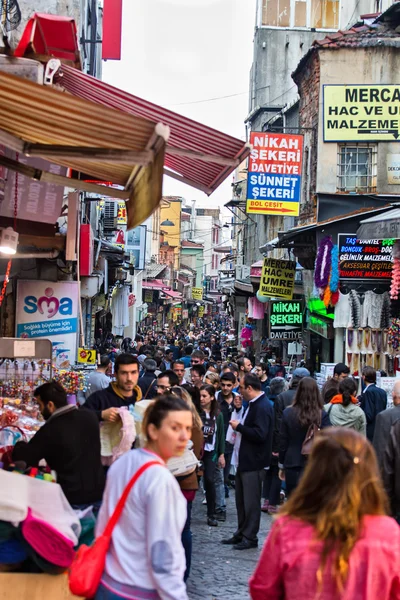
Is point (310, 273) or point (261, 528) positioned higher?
point (310, 273)

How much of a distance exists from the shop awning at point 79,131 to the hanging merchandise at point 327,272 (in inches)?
524

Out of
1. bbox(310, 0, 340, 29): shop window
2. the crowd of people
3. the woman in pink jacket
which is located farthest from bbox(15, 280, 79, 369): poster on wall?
bbox(310, 0, 340, 29): shop window

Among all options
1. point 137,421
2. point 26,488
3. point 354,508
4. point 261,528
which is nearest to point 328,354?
point 261,528

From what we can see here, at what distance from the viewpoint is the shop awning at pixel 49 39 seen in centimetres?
752

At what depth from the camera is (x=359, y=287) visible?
18.3 meters

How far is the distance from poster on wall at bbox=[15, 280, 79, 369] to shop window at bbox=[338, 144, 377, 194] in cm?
1075

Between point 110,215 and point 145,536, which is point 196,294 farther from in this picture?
point 145,536

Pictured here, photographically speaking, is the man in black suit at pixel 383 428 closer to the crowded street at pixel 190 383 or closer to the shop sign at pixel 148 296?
the crowded street at pixel 190 383

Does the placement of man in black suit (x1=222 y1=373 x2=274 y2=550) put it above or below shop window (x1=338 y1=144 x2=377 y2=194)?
below

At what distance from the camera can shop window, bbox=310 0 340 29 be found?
38406 mm

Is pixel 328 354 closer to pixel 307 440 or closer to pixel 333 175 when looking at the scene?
pixel 333 175

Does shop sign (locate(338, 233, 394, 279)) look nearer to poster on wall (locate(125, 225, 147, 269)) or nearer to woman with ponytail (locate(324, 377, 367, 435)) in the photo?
woman with ponytail (locate(324, 377, 367, 435))

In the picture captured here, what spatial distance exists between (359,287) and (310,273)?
19.6 ft

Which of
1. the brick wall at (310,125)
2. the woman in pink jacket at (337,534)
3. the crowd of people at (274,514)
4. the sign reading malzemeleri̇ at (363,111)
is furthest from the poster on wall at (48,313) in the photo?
the woman in pink jacket at (337,534)
